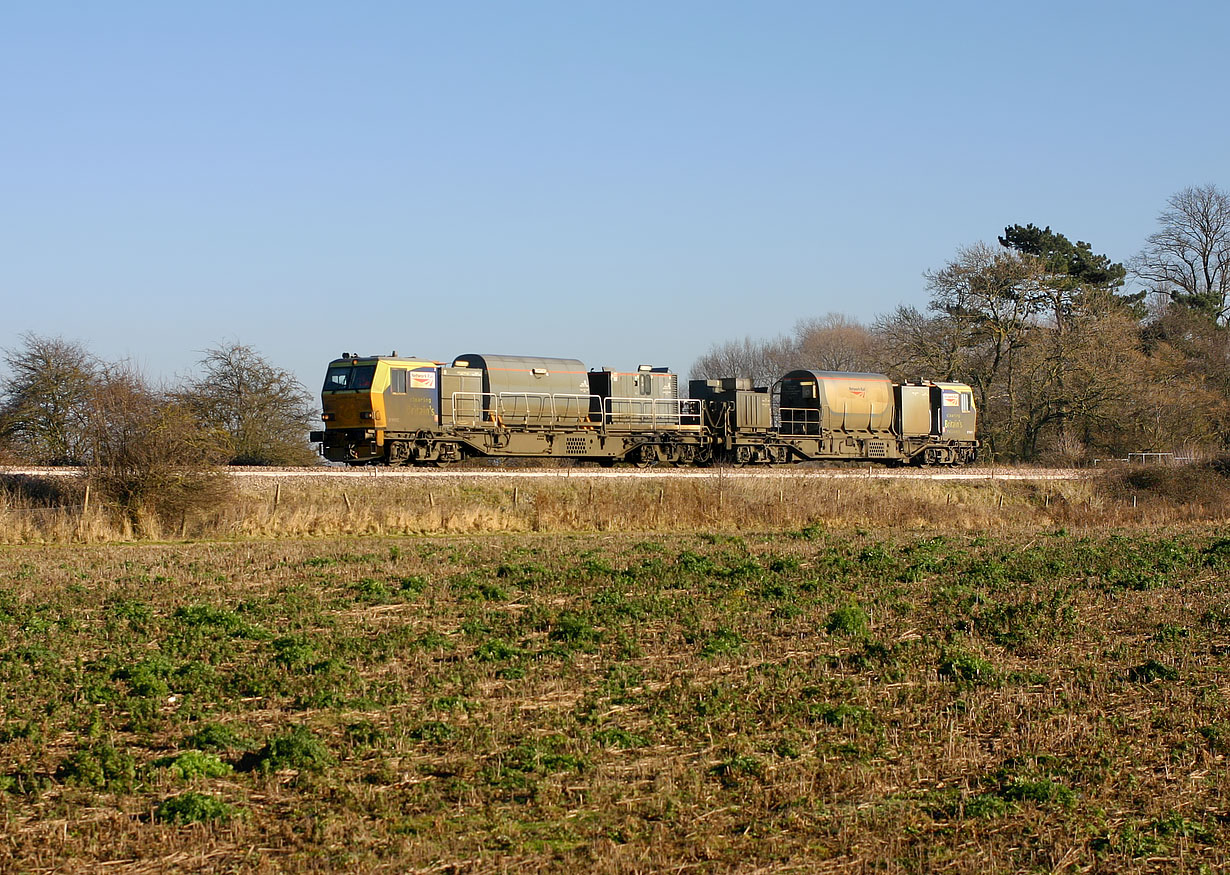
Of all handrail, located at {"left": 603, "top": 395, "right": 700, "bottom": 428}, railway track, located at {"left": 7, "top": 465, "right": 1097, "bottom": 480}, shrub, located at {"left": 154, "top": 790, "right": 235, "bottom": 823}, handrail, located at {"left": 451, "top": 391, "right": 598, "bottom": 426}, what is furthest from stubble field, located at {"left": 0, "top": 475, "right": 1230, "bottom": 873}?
handrail, located at {"left": 603, "top": 395, "right": 700, "bottom": 428}

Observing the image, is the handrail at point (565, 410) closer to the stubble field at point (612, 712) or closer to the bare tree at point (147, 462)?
the bare tree at point (147, 462)

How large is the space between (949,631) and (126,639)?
947cm

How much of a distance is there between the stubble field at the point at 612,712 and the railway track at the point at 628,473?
9550mm

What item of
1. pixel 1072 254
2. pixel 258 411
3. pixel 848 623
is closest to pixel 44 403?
pixel 258 411

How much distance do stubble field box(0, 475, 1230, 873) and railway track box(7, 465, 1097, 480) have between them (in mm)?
9550

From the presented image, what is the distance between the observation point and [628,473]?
33156 millimetres

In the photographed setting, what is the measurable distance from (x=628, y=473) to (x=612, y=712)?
75.7 feet

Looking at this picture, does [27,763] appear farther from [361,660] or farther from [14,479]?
[14,479]

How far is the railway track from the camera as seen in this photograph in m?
28.9

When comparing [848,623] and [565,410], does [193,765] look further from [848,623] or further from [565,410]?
[565,410]

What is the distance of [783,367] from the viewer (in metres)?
104

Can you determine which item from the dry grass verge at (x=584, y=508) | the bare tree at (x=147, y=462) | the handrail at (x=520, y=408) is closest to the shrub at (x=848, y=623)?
the dry grass verge at (x=584, y=508)

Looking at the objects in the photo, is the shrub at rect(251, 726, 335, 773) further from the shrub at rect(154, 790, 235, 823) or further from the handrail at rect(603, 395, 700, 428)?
the handrail at rect(603, 395, 700, 428)

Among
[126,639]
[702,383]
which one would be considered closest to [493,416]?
[702,383]
